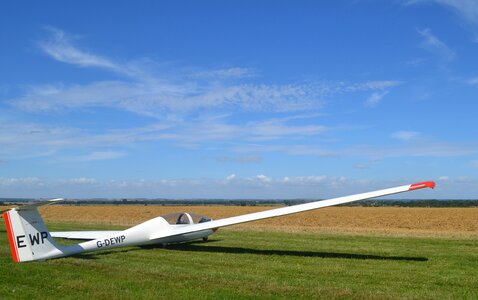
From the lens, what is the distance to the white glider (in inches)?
420

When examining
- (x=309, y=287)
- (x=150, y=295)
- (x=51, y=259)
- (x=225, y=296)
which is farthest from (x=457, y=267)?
(x=51, y=259)

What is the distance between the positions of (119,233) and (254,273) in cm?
524

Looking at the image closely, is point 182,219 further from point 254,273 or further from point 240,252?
point 254,273

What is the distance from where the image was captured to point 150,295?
7.83m

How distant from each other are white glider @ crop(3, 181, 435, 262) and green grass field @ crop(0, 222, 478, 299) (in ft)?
0.92

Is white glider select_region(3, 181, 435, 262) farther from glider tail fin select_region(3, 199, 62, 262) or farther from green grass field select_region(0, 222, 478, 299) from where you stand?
green grass field select_region(0, 222, 478, 299)

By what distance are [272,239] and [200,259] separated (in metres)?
5.81

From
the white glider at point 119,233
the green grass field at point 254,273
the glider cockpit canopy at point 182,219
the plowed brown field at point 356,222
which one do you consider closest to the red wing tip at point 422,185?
the white glider at point 119,233

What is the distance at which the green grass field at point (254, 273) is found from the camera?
805cm

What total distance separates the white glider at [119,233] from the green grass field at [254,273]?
0.92 ft

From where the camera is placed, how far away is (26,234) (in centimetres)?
1073

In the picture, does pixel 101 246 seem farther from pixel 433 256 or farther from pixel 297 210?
pixel 433 256

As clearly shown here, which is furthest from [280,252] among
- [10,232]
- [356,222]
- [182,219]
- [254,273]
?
[356,222]

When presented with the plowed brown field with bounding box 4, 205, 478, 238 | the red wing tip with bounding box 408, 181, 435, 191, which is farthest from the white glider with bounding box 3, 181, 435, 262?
the plowed brown field with bounding box 4, 205, 478, 238
